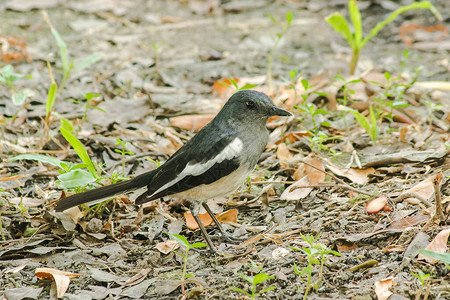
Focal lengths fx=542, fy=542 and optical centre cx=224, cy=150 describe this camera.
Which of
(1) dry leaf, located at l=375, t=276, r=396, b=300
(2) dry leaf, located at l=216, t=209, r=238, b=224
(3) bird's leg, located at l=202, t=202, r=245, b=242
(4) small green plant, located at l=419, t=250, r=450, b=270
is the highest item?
(4) small green plant, located at l=419, t=250, r=450, b=270

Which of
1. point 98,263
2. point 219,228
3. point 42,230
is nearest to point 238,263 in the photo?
point 219,228

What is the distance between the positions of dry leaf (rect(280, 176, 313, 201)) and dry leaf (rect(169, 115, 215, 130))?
5.01ft

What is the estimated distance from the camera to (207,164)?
13.5 feet

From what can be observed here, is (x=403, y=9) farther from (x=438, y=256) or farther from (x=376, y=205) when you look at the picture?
(x=438, y=256)

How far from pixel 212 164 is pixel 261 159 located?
4.13 ft

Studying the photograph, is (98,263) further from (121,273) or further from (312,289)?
(312,289)

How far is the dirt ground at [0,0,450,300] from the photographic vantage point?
3.56 metres

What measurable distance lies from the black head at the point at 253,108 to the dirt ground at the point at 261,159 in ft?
1.53

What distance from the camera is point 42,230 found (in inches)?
166

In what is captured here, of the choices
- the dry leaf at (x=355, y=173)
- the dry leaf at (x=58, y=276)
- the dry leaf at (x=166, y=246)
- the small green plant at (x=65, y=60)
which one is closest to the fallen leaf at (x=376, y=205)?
the dry leaf at (x=355, y=173)

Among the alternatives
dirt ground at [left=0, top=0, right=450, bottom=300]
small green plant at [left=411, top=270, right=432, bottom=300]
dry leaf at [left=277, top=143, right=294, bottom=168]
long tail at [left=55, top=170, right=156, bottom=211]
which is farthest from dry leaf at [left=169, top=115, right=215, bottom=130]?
small green plant at [left=411, top=270, right=432, bottom=300]

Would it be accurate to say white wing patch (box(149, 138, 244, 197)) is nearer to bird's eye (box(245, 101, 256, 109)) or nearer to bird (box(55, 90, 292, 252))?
bird (box(55, 90, 292, 252))

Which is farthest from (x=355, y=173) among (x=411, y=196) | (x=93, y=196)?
(x=93, y=196)

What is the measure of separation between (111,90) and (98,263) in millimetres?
Result: 3092
